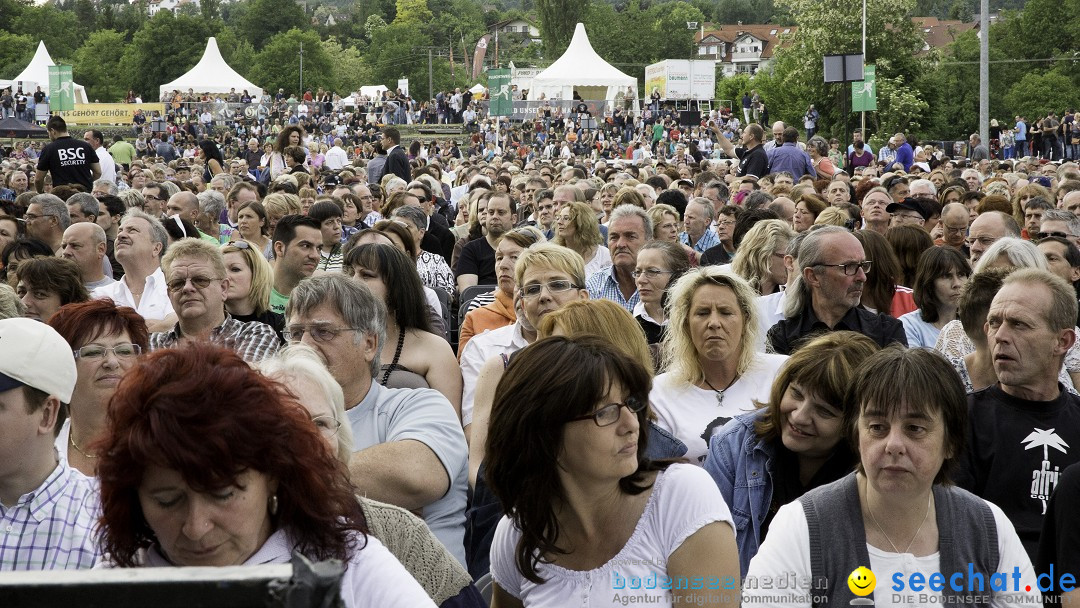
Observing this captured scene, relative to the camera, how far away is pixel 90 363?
3883 mm

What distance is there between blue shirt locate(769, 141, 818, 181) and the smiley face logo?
1349cm

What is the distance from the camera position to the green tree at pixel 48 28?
103938 mm

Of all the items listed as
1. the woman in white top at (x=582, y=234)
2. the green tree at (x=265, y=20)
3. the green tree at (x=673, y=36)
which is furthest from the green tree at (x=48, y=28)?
the woman in white top at (x=582, y=234)

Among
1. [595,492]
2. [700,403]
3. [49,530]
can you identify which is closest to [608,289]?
[700,403]

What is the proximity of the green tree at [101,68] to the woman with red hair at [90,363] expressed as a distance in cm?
9546

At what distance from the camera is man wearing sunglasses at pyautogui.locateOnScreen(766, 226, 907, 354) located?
562cm

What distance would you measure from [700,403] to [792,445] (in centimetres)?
86

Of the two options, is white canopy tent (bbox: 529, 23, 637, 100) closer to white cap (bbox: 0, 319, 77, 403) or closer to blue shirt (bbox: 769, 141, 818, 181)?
blue shirt (bbox: 769, 141, 818, 181)

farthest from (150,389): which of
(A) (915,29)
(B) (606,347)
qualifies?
(A) (915,29)

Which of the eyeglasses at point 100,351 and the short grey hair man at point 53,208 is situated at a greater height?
the short grey hair man at point 53,208

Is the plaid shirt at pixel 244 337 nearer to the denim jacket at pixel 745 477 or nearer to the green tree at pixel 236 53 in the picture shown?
the denim jacket at pixel 745 477

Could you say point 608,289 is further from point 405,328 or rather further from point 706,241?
point 706,241

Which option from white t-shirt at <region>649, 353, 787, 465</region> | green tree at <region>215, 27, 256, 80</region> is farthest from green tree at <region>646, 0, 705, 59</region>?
white t-shirt at <region>649, 353, 787, 465</region>

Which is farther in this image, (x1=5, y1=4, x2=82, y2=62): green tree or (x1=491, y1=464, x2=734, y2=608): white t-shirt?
(x1=5, y1=4, x2=82, y2=62): green tree
